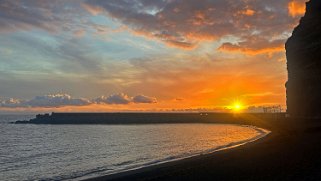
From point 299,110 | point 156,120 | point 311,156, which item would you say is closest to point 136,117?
point 156,120

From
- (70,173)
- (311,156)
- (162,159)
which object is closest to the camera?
(311,156)

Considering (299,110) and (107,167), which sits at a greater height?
(299,110)

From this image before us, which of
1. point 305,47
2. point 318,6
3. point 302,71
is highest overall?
point 318,6

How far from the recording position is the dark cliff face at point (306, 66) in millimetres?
75812

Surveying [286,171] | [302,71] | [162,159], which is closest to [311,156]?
[286,171]

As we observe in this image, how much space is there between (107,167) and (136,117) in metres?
132

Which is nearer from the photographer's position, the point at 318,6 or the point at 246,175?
the point at 246,175

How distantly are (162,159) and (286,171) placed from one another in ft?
62.9

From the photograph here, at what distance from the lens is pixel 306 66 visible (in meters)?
79.5

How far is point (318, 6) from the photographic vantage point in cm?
8056

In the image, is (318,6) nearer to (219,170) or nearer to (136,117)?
(219,170)

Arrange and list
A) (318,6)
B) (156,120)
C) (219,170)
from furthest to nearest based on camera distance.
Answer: (156,120), (318,6), (219,170)

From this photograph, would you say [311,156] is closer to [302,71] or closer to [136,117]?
[302,71]

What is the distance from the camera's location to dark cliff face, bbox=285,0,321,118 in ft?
249
